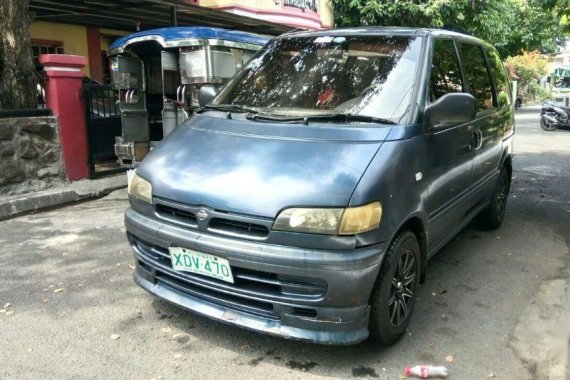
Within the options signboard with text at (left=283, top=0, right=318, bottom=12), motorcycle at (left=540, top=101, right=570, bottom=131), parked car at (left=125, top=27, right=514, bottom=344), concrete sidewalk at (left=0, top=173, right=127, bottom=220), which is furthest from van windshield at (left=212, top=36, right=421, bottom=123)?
motorcycle at (left=540, top=101, right=570, bottom=131)

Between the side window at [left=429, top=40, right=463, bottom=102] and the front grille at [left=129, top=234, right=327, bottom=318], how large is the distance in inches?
64.7

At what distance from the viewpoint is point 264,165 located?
9.48 ft

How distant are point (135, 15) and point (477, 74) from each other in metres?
8.65

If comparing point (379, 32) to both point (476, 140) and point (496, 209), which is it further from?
point (496, 209)

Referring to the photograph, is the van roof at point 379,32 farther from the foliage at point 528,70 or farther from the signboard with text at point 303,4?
the foliage at point 528,70

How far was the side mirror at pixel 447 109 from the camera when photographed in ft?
10.9

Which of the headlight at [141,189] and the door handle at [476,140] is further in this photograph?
the door handle at [476,140]

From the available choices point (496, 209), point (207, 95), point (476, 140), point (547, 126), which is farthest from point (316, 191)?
point (547, 126)

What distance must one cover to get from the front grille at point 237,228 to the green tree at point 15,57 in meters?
4.87

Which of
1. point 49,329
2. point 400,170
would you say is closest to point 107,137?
point 49,329

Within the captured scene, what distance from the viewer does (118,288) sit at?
13.0 feet

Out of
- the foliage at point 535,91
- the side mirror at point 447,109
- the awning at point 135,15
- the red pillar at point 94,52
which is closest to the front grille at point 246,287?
the side mirror at point 447,109

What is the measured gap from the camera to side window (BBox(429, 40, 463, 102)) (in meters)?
3.65

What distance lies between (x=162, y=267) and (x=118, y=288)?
1.04 metres
